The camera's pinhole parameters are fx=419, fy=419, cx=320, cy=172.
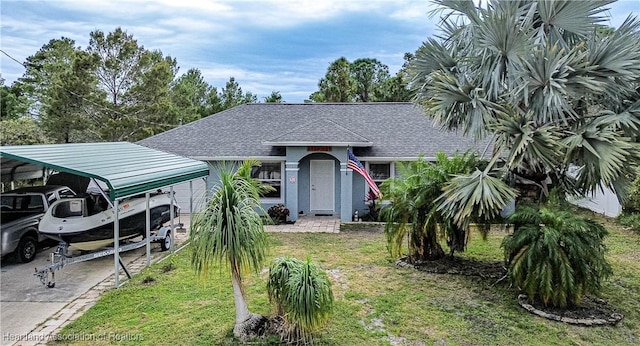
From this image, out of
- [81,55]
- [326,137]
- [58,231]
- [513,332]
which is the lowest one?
[513,332]

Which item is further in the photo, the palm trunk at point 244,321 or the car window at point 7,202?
the car window at point 7,202

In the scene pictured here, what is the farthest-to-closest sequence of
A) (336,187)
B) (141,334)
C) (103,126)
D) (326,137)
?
(103,126), (336,187), (326,137), (141,334)

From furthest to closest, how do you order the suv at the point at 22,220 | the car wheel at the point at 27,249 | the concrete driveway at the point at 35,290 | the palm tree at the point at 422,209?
the car wheel at the point at 27,249, the suv at the point at 22,220, the palm tree at the point at 422,209, the concrete driveway at the point at 35,290

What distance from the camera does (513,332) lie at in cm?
619

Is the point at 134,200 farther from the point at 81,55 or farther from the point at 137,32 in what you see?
the point at 137,32

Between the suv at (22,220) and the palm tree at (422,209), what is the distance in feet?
27.0

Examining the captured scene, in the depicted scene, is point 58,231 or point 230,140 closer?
point 58,231

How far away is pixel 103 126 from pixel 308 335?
2572cm

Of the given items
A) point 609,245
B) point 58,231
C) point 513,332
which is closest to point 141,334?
point 58,231

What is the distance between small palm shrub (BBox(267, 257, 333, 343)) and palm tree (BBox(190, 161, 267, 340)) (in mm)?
389

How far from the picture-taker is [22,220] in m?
9.72

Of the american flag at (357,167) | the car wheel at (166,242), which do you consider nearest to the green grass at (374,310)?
the car wheel at (166,242)

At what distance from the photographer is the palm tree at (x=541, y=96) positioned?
22.3 ft

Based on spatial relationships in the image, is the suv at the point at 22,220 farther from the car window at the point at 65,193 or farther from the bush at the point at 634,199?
the bush at the point at 634,199
